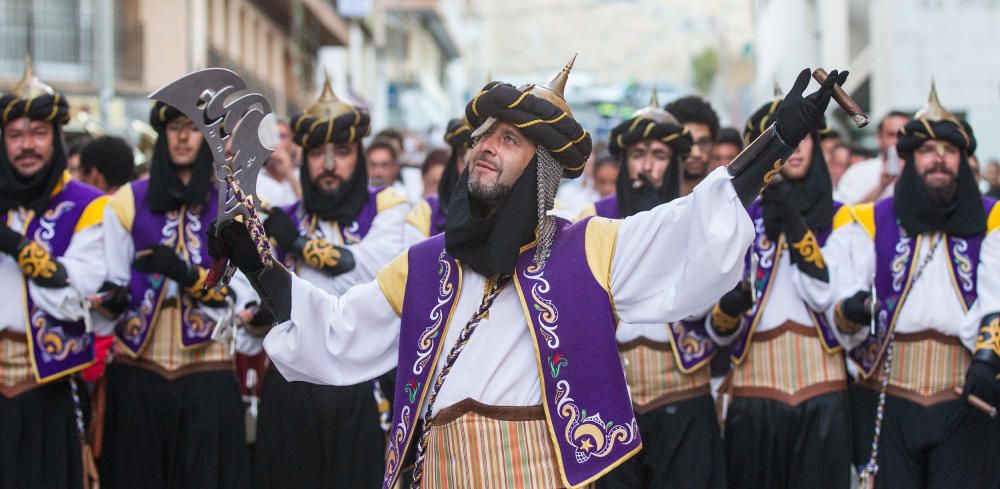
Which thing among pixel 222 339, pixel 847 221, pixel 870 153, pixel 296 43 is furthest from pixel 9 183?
pixel 296 43

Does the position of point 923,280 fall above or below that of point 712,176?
below

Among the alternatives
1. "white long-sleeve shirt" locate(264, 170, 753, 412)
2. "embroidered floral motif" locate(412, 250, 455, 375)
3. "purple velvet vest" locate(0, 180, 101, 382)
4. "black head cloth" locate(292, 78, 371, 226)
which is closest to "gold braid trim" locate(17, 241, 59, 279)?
"purple velvet vest" locate(0, 180, 101, 382)

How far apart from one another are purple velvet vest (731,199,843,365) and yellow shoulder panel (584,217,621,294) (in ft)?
6.96

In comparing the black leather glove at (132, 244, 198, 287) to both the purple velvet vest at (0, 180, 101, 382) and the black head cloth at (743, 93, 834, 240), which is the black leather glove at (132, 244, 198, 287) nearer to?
the purple velvet vest at (0, 180, 101, 382)

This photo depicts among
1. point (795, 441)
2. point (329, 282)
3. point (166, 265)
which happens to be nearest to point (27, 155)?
point (166, 265)

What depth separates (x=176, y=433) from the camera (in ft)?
23.9

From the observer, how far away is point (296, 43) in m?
30.1

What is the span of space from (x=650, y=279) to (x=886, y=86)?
15.7 m

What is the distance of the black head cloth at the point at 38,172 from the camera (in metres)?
7.16

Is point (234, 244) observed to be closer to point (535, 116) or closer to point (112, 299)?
point (535, 116)

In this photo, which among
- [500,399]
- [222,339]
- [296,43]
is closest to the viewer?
[500,399]

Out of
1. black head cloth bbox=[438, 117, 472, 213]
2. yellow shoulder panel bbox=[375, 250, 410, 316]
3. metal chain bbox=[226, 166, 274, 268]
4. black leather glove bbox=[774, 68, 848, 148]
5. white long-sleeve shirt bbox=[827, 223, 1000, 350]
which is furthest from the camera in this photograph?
black head cloth bbox=[438, 117, 472, 213]

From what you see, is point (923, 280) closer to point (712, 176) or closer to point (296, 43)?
point (712, 176)

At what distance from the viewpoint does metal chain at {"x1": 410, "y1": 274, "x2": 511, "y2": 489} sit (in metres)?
4.98
